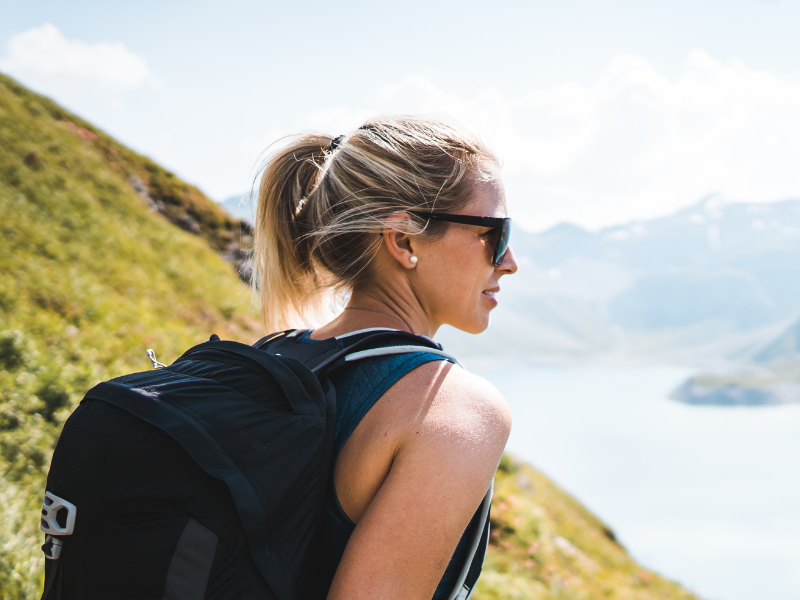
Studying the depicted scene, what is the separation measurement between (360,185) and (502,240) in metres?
0.52

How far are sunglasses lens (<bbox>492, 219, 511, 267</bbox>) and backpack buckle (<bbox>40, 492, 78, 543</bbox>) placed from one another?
1414 millimetres

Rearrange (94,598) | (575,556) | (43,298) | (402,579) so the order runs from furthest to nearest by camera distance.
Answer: (575,556) < (43,298) < (402,579) < (94,598)

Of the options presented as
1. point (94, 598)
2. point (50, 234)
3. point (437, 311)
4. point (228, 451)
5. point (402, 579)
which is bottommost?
point (50, 234)

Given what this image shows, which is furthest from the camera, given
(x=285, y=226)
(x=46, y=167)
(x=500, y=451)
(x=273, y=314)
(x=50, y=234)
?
(x=46, y=167)

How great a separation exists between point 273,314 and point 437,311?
884 millimetres

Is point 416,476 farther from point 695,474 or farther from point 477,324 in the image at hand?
point 695,474

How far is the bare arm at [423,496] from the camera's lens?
125cm

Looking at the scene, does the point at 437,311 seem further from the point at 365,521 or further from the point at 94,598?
the point at 94,598

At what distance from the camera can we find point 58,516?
3.77 feet

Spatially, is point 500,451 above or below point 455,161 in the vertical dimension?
below

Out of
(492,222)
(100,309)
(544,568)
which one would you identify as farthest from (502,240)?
(100,309)

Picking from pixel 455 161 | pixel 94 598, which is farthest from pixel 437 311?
pixel 94 598

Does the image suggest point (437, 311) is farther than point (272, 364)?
Yes

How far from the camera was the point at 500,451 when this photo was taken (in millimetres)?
1355
